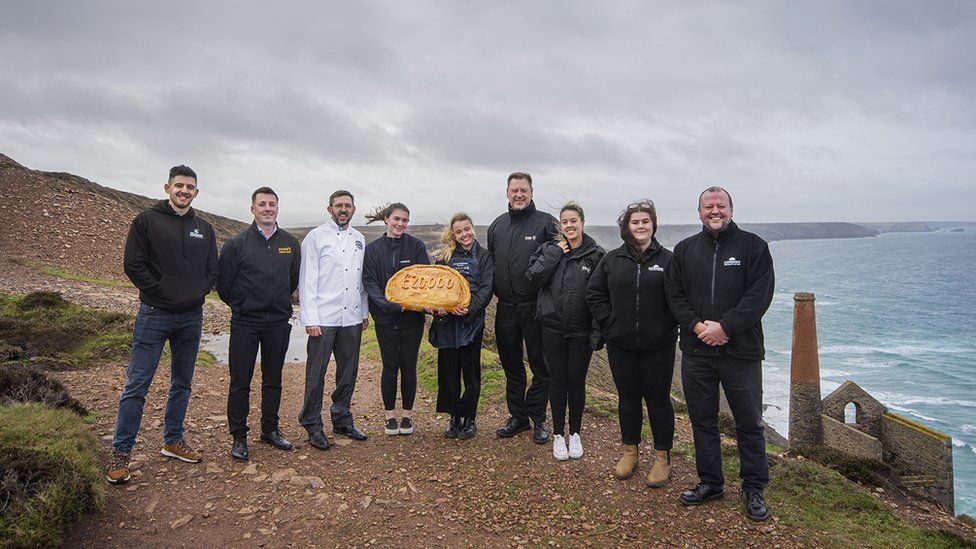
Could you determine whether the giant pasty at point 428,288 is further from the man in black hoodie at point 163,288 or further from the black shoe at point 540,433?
the man in black hoodie at point 163,288

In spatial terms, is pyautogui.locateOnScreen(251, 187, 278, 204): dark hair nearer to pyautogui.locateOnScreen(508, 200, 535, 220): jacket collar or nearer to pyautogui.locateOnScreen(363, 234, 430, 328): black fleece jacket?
pyautogui.locateOnScreen(363, 234, 430, 328): black fleece jacket

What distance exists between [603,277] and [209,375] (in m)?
8.74

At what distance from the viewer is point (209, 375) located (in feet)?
34.8

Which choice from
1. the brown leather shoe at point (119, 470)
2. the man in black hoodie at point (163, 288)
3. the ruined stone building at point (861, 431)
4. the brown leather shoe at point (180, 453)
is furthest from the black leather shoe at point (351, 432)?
the ruined stone building at point (861, 431)

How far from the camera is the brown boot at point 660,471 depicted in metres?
5.36

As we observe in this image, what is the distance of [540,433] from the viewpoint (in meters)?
6.34

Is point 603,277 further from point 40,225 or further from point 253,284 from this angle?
point 40,225

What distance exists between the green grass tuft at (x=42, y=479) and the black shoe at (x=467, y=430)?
3547 mm

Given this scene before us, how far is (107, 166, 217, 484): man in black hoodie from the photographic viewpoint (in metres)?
5.02

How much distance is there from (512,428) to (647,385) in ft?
6.49

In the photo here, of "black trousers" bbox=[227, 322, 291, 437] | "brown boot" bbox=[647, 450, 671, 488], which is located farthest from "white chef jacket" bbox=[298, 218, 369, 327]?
"brown boot" bbox=[647, 450, 671, 488]

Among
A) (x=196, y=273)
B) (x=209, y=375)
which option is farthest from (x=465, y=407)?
(x=209, y=375)

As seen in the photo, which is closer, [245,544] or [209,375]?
[245,544]

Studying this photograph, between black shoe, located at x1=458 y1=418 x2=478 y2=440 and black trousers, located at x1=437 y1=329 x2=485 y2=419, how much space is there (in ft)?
0.21
